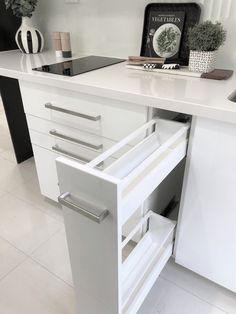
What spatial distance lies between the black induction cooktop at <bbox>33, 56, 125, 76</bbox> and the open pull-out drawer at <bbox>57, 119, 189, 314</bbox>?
0.52m

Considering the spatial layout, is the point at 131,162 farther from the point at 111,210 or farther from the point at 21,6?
the point at 21,6

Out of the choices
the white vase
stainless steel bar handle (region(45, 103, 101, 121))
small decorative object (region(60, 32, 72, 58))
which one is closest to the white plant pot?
stainless steel bar handle (region(45, 103, 101, 121))

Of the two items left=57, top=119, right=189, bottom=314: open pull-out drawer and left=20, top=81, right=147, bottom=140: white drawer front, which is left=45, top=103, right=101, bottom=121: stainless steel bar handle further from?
left=57, top=119, right=189, bottom=314: open pull-out drawer

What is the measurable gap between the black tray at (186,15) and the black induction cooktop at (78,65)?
0.79 feet

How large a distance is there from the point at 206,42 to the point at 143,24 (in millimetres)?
439

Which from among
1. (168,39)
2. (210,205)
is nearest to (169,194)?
(210,205)

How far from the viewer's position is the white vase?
1.64m

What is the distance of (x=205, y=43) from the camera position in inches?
43.3

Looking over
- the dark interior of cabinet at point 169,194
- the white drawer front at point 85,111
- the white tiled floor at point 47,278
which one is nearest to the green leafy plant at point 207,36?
the dark interior of cabinet at point 169,194

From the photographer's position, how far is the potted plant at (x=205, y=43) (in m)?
1.08

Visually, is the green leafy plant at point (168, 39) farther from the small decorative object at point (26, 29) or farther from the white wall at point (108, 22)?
the small decorative object at point (26, 29)

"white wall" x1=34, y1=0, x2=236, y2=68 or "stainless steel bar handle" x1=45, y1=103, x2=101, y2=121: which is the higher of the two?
"white wall" x1=34, y1=0, x2=236, y2=68

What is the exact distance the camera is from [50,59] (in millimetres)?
1553

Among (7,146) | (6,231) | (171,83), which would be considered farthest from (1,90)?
Result: (171,83)
